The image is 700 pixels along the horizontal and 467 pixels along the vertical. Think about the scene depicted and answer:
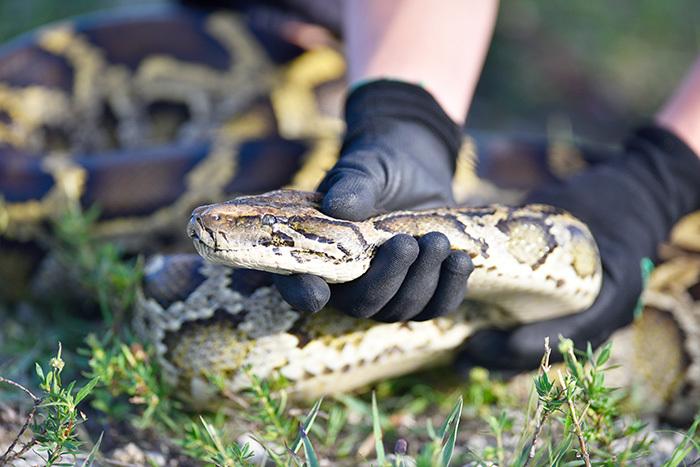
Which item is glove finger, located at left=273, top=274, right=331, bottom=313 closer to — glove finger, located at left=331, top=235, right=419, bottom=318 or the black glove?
glove finger, located at left=331, top=235, right=419, bottom=318

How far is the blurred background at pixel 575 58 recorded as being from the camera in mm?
6184

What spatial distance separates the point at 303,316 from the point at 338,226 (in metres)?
0.52

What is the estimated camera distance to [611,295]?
8.36 ft

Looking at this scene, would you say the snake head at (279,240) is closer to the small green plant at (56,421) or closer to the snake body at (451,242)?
the snake body at (451,242)

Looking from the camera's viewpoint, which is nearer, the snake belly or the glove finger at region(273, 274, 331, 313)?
the glove finger at region(273, 274, 331, 313)

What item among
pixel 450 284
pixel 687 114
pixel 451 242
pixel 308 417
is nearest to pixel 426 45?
pixel 451 242

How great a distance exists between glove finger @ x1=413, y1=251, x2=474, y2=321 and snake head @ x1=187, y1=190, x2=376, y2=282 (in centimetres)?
27

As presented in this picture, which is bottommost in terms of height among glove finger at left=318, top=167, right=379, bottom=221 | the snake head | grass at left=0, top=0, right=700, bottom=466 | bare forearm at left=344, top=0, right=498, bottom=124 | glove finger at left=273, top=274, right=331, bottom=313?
grass at left=0, top=0, right=700, bottom=466

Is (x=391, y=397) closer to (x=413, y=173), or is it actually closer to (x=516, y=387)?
(x=516, y=387)

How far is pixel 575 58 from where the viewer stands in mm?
6832

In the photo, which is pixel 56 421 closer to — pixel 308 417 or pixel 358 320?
pixel 308 417

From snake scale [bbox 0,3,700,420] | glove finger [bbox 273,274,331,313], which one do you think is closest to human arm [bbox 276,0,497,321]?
glove finger [bbox 273,274,331,313]

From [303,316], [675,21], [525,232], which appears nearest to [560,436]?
[525,232]

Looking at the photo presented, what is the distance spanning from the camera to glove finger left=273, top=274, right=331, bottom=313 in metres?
1.90
